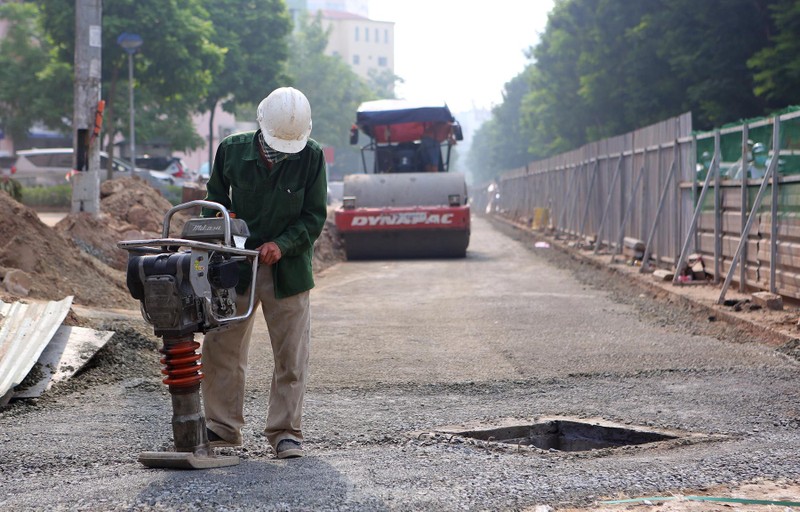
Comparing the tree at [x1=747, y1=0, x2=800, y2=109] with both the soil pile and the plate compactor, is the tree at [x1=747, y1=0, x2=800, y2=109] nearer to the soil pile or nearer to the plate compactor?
the soil pile

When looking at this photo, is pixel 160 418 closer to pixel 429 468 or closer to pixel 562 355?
pixel 429 468

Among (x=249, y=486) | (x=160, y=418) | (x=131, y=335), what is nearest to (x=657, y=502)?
(x=249, y=486)

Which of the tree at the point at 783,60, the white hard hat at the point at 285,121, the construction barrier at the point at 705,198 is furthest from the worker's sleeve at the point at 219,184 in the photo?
the tree at the point at 783,60

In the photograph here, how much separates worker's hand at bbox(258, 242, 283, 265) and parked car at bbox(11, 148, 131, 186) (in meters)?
33.8

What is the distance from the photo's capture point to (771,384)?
7.44 m

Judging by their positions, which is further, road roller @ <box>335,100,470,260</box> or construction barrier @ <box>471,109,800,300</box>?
road roller @ <box>335,100,470,260</box>

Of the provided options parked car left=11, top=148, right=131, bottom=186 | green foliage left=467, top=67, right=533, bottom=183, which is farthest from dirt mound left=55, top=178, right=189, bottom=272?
green foliage left=467, top=67, right=533, bottom=183

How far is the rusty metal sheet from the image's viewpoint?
285 inches

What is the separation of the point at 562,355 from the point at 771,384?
2.00 meters

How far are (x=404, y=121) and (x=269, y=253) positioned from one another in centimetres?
1821

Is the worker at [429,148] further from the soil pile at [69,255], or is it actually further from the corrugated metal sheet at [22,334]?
the corrugated metal sheet at [22,334]

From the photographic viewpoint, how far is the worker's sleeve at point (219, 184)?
548 cm

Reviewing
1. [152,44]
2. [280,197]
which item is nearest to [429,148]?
[152,44]

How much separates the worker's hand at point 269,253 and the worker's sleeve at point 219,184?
462 mm
